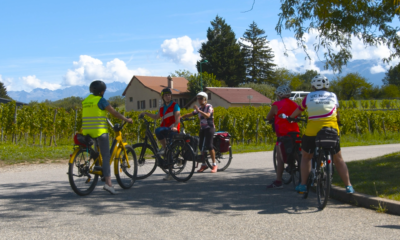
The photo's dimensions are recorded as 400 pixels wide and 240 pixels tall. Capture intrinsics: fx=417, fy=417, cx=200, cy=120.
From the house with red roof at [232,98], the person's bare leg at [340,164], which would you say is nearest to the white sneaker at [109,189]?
A: the person's bare leg at [340,164]

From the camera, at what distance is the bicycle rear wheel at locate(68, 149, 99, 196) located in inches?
267

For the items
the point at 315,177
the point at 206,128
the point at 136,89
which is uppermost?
the point at 136,89

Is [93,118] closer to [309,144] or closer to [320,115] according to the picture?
[309,144]

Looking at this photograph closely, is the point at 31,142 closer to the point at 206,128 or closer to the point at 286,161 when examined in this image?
the point at 206,128

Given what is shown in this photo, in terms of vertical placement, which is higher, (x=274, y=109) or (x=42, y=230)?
(x=274, y=109)

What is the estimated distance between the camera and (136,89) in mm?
81938

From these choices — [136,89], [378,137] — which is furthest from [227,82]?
[378,137]

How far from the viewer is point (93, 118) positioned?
694 cm

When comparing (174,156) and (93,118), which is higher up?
(93,118)

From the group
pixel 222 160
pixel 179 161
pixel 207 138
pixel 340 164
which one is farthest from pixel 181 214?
pixel 222 160

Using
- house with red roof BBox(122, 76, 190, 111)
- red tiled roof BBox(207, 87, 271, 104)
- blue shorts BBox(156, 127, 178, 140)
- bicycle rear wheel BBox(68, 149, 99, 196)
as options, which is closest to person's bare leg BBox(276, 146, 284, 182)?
blue shorts BBox(156, 127, 178, 140)

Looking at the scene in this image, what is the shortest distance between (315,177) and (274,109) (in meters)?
1.73

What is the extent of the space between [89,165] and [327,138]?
3894mm

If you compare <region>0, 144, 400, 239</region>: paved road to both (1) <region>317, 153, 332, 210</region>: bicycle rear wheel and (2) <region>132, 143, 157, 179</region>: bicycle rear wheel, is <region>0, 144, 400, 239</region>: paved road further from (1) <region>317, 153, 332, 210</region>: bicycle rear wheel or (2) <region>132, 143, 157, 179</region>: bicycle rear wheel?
(2) <region>132, 143, 157, 179</region>: bicycle rear wheel
